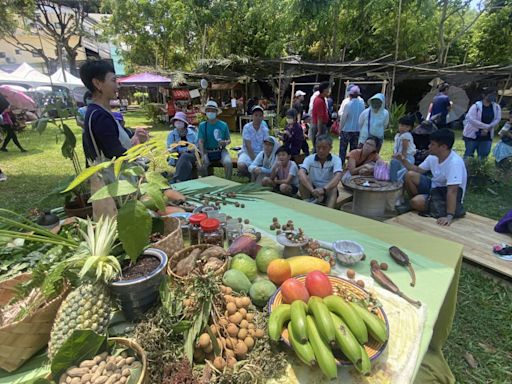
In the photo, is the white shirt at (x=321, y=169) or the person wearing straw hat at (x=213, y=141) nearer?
the white shirt at (x=321, y=169)

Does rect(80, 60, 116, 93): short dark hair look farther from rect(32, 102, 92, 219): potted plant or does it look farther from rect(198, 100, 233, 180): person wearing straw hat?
rect(198, 100, 233, 180): person wearing straw hat

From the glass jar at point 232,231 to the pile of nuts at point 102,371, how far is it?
1031mm

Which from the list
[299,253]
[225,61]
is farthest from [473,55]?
[299,253]

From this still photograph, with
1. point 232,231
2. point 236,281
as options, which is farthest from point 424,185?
point 236,281

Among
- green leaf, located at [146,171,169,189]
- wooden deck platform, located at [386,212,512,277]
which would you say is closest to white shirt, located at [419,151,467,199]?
wooden deck platform, located at [386,212,512,277]

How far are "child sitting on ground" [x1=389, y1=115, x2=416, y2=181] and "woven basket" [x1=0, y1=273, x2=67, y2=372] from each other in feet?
15.4

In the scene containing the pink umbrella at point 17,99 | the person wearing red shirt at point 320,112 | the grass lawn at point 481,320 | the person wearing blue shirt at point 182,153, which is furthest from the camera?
the pink umbrella at point 17,99

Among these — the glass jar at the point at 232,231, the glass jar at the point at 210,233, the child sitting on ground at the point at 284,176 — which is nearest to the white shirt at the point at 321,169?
the child sitting on ground at the point at 284,176

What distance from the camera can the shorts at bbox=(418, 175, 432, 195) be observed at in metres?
4.32

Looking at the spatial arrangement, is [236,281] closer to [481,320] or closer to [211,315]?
[211,315]

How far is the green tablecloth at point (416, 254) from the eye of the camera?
A: 5.17 ft

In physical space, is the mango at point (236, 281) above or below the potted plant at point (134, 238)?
below

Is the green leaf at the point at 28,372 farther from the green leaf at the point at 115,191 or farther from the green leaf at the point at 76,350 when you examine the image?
the green leaf at the point at 115,191

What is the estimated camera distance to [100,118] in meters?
2.05
